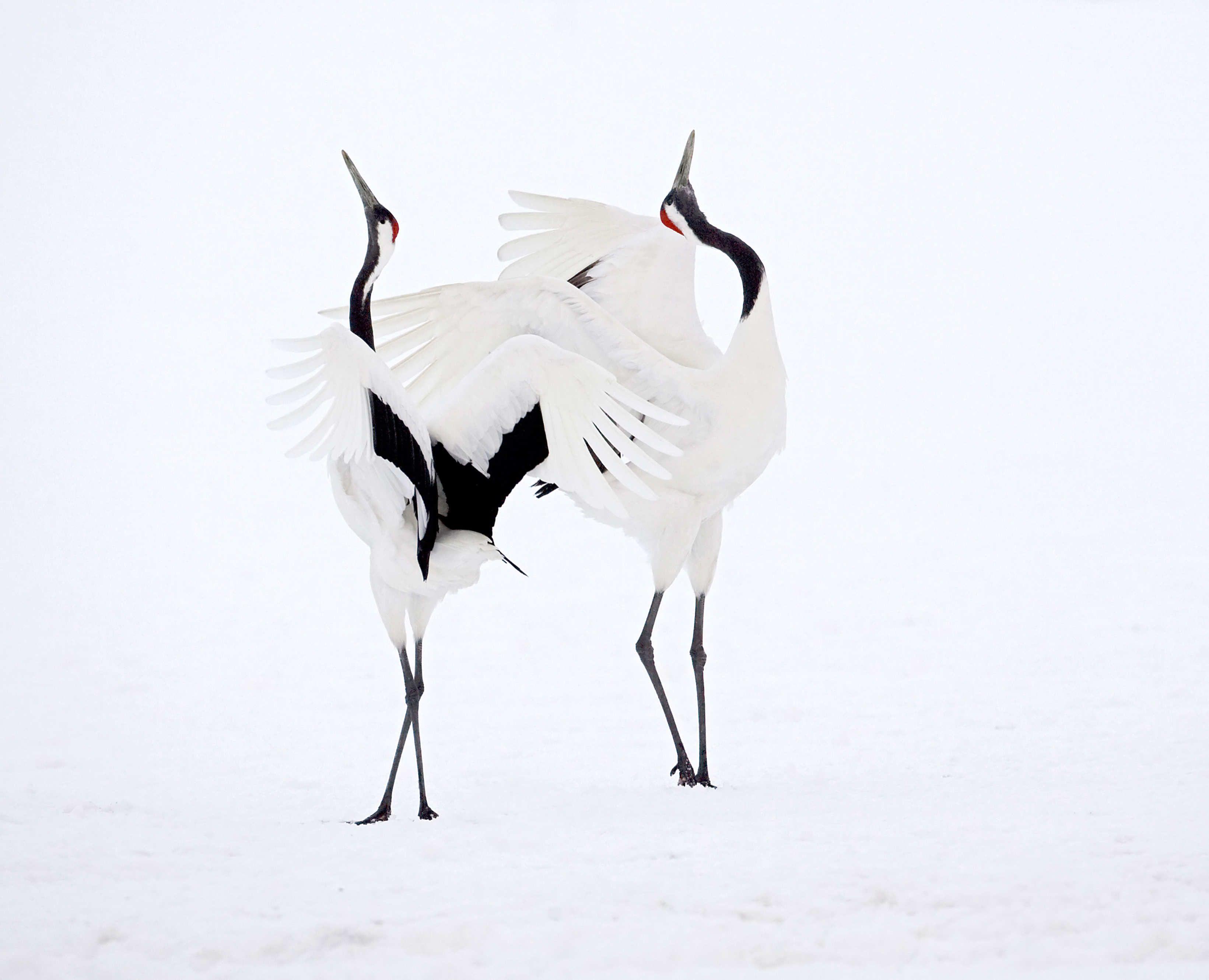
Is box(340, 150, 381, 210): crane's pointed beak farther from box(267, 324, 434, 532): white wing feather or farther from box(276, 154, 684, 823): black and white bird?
box(267, 324, 434, 532): white wing feather

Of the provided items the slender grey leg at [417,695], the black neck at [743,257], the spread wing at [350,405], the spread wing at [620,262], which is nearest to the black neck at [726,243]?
the black neck at [743,257]

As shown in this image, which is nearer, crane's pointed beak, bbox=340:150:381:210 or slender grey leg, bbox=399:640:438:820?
slender grey leg, bbox=399:640:438:820

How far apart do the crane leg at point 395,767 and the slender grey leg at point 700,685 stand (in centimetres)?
100

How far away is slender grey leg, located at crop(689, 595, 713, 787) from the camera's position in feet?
14.4

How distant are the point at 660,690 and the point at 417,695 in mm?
940

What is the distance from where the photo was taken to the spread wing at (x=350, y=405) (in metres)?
3.57

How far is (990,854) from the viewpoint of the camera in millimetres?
3244

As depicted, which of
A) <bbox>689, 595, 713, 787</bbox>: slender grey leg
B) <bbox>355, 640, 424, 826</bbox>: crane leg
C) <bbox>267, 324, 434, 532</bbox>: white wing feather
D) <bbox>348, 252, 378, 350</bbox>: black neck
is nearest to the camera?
<bbox>267, 324, 434, 532</bbox>: white wing feather

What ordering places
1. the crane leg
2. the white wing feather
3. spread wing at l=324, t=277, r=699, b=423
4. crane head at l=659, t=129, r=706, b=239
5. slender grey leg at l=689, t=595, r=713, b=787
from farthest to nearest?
crane head at l=659, t=129, r=706, b=239 → slender grey leg at l=689, t=595, r=713, b=787 → spread wing at l=324, t=277, r=699, b=423 → the crane leg → the white wing feather

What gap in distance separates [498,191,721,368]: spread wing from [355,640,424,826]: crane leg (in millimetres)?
1524

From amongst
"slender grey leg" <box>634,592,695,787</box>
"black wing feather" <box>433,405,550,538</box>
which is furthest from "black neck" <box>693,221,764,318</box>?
"slender grey leg" <box>634,592,695,787</box>

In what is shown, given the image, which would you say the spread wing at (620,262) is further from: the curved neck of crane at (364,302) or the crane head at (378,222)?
the curved neck of crane at (364,302)

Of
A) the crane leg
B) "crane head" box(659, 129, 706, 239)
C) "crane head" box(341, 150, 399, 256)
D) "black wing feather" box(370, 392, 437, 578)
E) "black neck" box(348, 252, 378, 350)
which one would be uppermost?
"crane head" box(659, 129, 706, 239)

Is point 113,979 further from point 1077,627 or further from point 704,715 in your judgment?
point 1077,627
